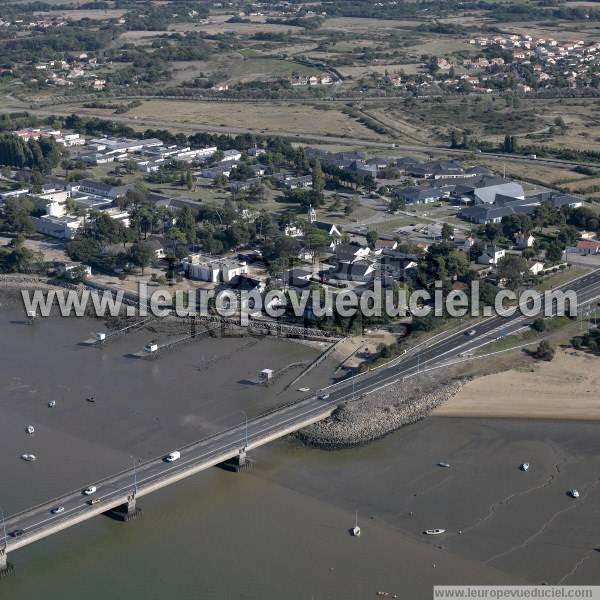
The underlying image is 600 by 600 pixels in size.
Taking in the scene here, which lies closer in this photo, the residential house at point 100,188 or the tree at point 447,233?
the tree at point 447,233

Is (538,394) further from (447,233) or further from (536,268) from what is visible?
(447,233)

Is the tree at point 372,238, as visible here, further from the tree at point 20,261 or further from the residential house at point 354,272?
the tree at point 20,261

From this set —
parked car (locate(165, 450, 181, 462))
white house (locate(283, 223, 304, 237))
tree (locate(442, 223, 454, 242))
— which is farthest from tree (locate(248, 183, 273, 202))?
parked car (locate(165, 450, 181, 462))

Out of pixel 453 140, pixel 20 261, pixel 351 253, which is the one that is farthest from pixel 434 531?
pixel 453 140

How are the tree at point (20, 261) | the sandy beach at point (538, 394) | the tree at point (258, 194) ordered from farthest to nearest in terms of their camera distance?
the tree at point (258, 194) → the tree at point (20, 261) → the sandy beach at point (538, 394)

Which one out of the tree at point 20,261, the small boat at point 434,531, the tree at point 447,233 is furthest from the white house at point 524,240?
the small boat at point 434,531

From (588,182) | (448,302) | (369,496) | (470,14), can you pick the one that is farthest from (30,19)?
(369,496)

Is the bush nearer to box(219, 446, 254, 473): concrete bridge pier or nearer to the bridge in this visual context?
the bridge

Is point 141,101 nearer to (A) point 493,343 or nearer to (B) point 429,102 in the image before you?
(B) point 429,102
